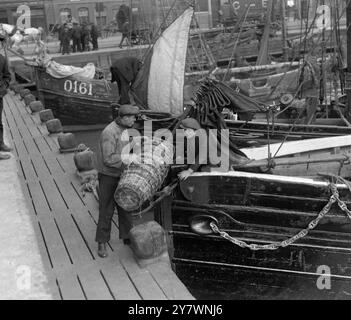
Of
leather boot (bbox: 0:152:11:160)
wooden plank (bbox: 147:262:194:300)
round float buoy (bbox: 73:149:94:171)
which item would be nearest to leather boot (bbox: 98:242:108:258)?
wooden plank (bbox: 147:262:194:300)

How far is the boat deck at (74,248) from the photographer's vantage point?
500cm

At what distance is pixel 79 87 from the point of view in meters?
15.9

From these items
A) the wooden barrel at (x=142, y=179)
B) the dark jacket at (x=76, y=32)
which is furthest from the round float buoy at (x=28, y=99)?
the dark jacket at (x=76, y=32)

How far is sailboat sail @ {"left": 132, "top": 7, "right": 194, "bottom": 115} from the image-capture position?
21.1 ft

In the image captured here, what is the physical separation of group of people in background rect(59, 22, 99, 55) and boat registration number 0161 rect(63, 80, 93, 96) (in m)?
9.67

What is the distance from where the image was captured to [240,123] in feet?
26.3

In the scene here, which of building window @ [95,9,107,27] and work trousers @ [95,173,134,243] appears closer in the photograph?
work trousers @ [95,173,134,243]

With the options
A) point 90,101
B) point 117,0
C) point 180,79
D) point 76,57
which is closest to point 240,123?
point 180,79

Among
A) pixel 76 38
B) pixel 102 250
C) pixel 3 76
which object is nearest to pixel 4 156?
pixel 3 76

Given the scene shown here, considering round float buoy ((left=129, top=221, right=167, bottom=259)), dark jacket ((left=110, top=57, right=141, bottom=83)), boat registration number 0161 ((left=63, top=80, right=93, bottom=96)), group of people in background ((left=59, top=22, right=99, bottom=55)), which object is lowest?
round float buoy ((left=129, top=221, right=167, bottom=259))

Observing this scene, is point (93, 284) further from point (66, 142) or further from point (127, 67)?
point (127, 67)

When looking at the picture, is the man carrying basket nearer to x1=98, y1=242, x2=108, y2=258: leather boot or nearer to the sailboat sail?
x1=98, y1=242, x2=108, y2=258: leather boot

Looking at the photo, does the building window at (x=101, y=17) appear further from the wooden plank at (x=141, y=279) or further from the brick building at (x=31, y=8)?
the wooden plank at (x=141, y=279)
